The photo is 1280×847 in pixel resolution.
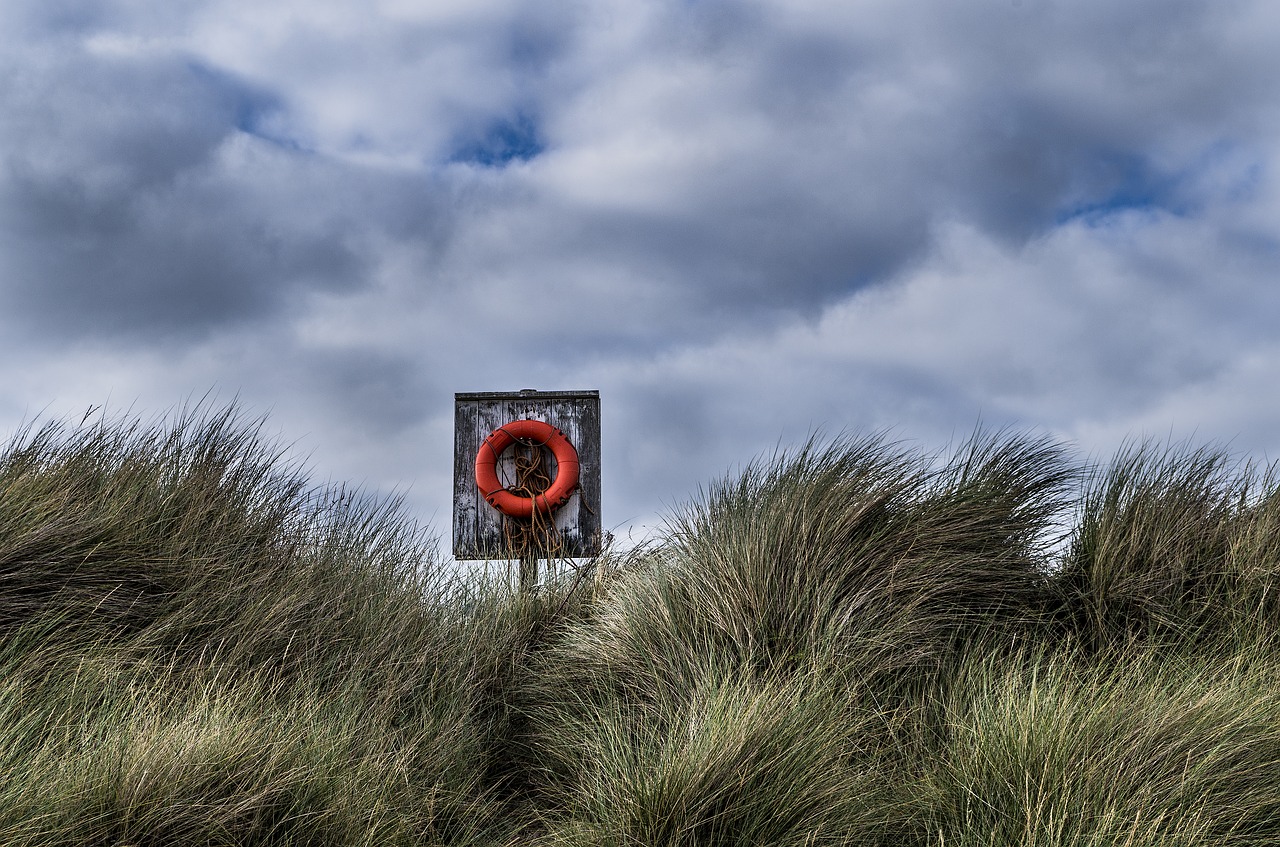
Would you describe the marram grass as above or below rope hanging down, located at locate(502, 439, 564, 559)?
below

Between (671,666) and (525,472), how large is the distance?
3.53 m

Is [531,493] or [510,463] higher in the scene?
[510,463]

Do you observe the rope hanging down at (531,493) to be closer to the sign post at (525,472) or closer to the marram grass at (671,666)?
the sign post at (525,472)

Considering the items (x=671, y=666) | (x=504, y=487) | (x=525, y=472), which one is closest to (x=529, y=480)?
(x=525, y=472)

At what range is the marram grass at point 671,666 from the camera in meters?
3.21

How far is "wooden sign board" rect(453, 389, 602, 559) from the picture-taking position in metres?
7.76

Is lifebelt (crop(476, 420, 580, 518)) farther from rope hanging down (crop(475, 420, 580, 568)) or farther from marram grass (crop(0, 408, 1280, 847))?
marram grass (crop(0, 408, 1280, 847))

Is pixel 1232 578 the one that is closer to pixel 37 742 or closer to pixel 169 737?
pixel 169 737

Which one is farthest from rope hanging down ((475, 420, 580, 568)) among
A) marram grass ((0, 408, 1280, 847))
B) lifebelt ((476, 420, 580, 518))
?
marram grass ((0, 408, 1280, 847))

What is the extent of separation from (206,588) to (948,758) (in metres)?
3.22

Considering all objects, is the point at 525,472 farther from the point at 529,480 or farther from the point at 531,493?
the point at 531,493

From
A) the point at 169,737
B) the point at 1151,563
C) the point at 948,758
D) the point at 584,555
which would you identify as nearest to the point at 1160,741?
the point at 948,758

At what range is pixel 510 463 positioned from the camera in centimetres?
780

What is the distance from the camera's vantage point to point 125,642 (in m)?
4.14
